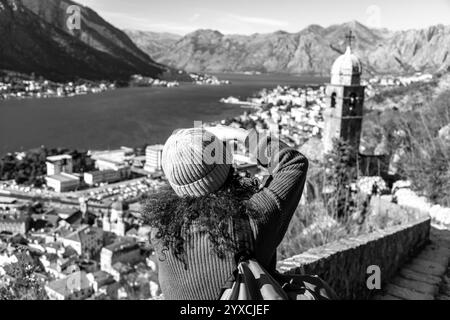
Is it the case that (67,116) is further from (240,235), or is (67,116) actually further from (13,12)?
(240,235)

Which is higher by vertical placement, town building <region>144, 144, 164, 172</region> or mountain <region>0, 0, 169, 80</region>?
mountain <region>0, 0, 169, 80</region>

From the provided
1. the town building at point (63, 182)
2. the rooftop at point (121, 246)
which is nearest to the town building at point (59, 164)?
the town building at point (63, 182)

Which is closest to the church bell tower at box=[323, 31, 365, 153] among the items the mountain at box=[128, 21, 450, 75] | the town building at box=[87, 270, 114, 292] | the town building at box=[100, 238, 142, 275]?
the town building at box=[87, 270, 114, 292]

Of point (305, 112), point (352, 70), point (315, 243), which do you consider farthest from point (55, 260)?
point (305, 112)

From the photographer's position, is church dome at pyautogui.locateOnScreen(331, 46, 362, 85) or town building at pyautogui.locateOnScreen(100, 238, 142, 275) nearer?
church dome at pyautogui.locateOnScreen(331, 46, 362, 85)

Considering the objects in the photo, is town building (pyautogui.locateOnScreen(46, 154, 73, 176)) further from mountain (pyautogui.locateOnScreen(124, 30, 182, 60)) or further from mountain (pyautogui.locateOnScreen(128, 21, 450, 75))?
mountain (pyautogui.locateOnScreen(124, 30, 182, 60))

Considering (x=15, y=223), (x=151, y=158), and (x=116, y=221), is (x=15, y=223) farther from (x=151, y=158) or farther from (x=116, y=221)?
(x=151, y=158)

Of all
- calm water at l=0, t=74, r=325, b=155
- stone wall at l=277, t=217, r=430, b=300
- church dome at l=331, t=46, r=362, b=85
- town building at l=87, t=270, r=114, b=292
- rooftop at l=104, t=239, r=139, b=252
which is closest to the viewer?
stone wall at l=277, t=217, r=430, b=300
